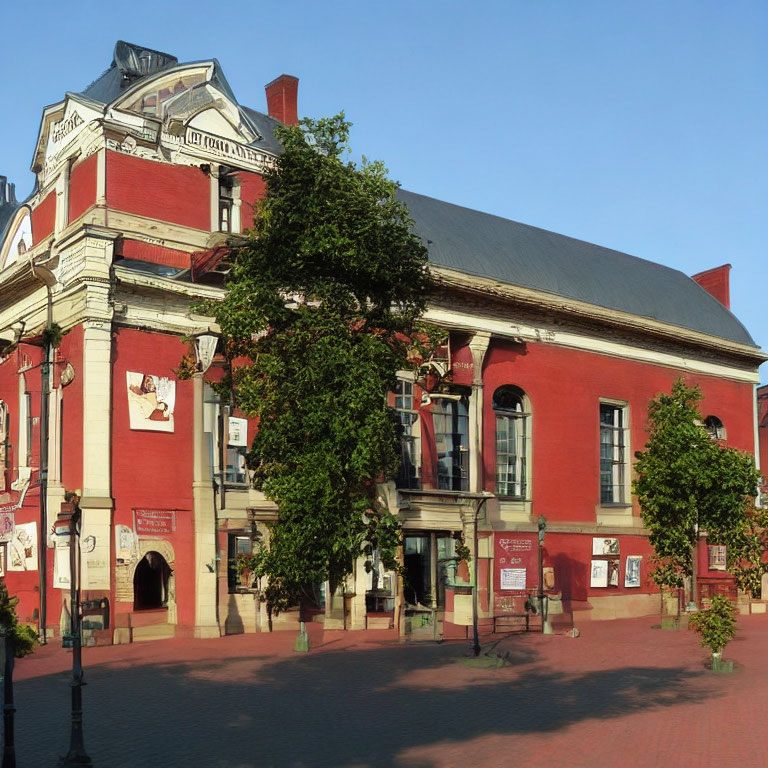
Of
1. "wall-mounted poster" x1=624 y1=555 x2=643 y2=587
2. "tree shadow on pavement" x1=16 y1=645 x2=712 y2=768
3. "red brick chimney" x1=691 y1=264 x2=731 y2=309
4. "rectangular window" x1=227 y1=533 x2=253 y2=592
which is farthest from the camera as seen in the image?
"red brick chimney" x1=691 y1=264 x2=731 y2=309

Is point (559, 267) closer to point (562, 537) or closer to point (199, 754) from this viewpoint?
point (562, 537)

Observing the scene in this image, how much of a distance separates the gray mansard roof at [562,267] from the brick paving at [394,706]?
1392 centimetres

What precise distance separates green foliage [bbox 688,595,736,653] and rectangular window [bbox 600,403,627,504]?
15.6m

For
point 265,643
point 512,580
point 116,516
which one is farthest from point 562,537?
point 116,516

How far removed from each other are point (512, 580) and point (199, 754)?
20.6 meters

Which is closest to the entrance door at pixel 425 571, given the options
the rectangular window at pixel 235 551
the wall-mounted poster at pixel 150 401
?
the rectangular window at pixel 235 551

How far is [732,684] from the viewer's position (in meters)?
18.9

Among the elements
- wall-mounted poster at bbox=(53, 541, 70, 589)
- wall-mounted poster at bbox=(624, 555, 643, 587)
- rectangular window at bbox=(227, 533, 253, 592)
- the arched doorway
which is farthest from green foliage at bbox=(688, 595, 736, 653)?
wall-mounted poster at bbox=(624, 555, 643, 587)

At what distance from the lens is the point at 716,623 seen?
20.5m

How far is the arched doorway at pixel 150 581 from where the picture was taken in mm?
27516

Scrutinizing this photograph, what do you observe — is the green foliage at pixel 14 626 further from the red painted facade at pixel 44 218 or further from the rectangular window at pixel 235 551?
the red painted facade at pixel 44 218

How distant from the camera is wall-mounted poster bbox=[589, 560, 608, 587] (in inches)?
1366

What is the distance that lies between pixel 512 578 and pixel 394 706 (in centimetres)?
1640

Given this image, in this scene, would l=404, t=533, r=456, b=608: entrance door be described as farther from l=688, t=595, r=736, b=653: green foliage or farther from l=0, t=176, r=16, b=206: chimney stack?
l=0, t=176, r=16, b=206: chimney stack
